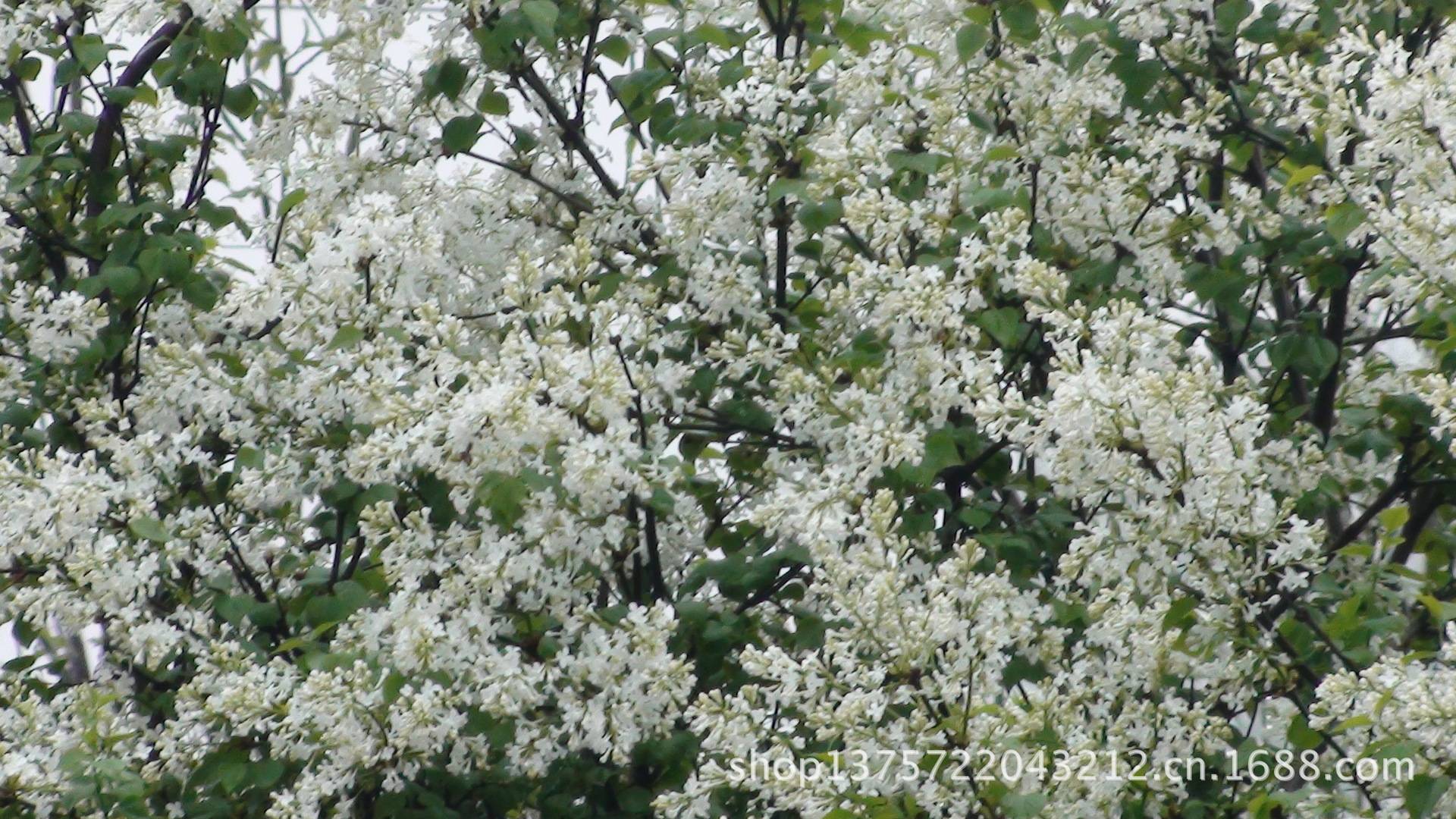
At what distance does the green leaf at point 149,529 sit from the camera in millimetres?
3520

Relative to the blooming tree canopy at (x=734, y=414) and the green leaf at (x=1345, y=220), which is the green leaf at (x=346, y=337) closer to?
the blooming tree canopy at (x=734, y=414)

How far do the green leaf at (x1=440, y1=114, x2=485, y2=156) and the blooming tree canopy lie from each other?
13 millimetres

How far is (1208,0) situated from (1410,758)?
202 cm

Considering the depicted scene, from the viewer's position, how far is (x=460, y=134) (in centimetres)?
421

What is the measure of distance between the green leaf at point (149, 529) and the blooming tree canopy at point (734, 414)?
1cm

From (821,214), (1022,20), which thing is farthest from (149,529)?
(1022,20)

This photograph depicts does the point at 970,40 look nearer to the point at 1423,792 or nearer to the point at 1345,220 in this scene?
the point at 1345,220

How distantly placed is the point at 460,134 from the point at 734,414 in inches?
37.2

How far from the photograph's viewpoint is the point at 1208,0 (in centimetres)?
409

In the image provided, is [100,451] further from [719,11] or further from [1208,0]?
[1208,0]

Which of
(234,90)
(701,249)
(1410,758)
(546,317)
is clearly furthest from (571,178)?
(1410,758)

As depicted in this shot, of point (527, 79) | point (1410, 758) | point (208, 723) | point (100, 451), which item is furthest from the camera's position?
point (527, 79)

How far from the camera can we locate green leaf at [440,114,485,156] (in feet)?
13.8

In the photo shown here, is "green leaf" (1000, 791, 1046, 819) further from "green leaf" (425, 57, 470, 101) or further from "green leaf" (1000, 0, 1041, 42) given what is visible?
"green leaf" (425, 57, 470, 101)
